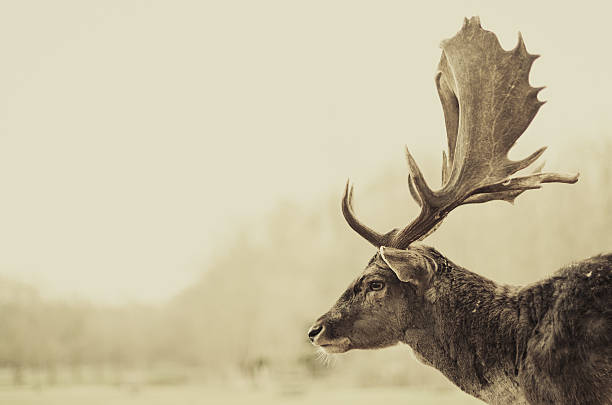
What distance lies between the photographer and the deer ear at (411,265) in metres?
2.22

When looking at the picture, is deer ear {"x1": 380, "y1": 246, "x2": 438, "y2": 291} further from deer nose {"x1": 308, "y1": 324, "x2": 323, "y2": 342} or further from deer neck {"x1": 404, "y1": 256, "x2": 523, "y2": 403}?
deer nose {"x1": 308, "y1": 324, "x2": 323, "y2": 342}

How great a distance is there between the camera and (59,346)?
1260 cm

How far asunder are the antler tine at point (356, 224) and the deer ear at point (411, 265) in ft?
0.52

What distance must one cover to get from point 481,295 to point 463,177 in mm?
507

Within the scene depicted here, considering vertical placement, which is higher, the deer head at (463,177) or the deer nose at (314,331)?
the deer head at (463,177)

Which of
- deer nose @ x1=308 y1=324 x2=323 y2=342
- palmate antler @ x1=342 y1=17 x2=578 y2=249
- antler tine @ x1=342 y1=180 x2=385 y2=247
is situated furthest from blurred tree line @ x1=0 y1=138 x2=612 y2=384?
deer nose @ x1=308 y1=324 x2=323 y2=342

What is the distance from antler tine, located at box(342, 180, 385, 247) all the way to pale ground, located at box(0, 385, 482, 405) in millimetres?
8317

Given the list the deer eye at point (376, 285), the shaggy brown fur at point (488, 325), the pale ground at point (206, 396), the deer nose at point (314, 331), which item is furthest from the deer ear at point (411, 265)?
the pale ground at point (206, 396)

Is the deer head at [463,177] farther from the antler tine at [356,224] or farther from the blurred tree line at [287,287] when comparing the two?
the blurred tree line at [287,287]

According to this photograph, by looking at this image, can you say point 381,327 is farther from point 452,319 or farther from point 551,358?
point 551,358

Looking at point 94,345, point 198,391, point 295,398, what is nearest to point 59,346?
point 94,345

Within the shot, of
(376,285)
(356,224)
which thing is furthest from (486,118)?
(376,285)

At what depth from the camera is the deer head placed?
A: 2350mm

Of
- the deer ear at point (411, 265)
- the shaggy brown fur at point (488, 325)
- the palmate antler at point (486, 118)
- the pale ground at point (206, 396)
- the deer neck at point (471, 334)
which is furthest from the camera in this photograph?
the pale ground at point (206, 396)
